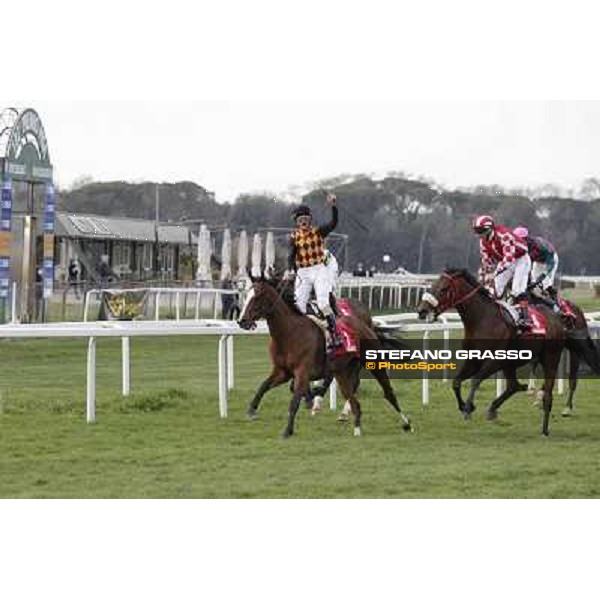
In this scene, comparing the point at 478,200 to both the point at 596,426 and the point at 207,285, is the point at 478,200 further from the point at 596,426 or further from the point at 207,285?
the point at 207,285

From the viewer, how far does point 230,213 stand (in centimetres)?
2055

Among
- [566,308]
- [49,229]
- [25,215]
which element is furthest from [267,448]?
[49,229]

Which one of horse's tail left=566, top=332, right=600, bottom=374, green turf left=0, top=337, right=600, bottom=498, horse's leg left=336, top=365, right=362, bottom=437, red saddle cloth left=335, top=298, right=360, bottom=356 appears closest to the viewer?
green turf left=0, top=337, right=600, bottom=498

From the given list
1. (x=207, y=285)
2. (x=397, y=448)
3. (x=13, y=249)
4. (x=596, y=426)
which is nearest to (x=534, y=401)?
(x=596, y=426)

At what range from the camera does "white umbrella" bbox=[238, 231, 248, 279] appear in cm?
2339

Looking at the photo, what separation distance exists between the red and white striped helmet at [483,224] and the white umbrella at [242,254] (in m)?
11.4

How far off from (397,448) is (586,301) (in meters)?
6.34

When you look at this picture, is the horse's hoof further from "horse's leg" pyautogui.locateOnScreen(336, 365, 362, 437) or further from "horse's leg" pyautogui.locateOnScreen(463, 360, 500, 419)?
"horse's leg" pyautogui.locateOnScreen(463, 360, 500, 419)

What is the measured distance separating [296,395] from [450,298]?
161 centimetres

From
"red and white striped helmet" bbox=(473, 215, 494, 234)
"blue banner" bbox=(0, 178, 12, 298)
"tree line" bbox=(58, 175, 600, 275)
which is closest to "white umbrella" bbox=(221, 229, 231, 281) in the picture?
"blue banner" bbox=(0, 178, 12, 298)

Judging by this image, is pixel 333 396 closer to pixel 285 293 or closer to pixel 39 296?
pixel 285 293

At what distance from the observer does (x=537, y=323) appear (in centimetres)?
1102

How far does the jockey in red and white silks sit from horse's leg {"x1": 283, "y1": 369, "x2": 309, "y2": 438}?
86.1 inches

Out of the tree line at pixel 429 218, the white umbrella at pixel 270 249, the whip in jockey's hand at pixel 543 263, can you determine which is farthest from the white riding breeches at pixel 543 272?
the white umbrella at pixel 270 249
